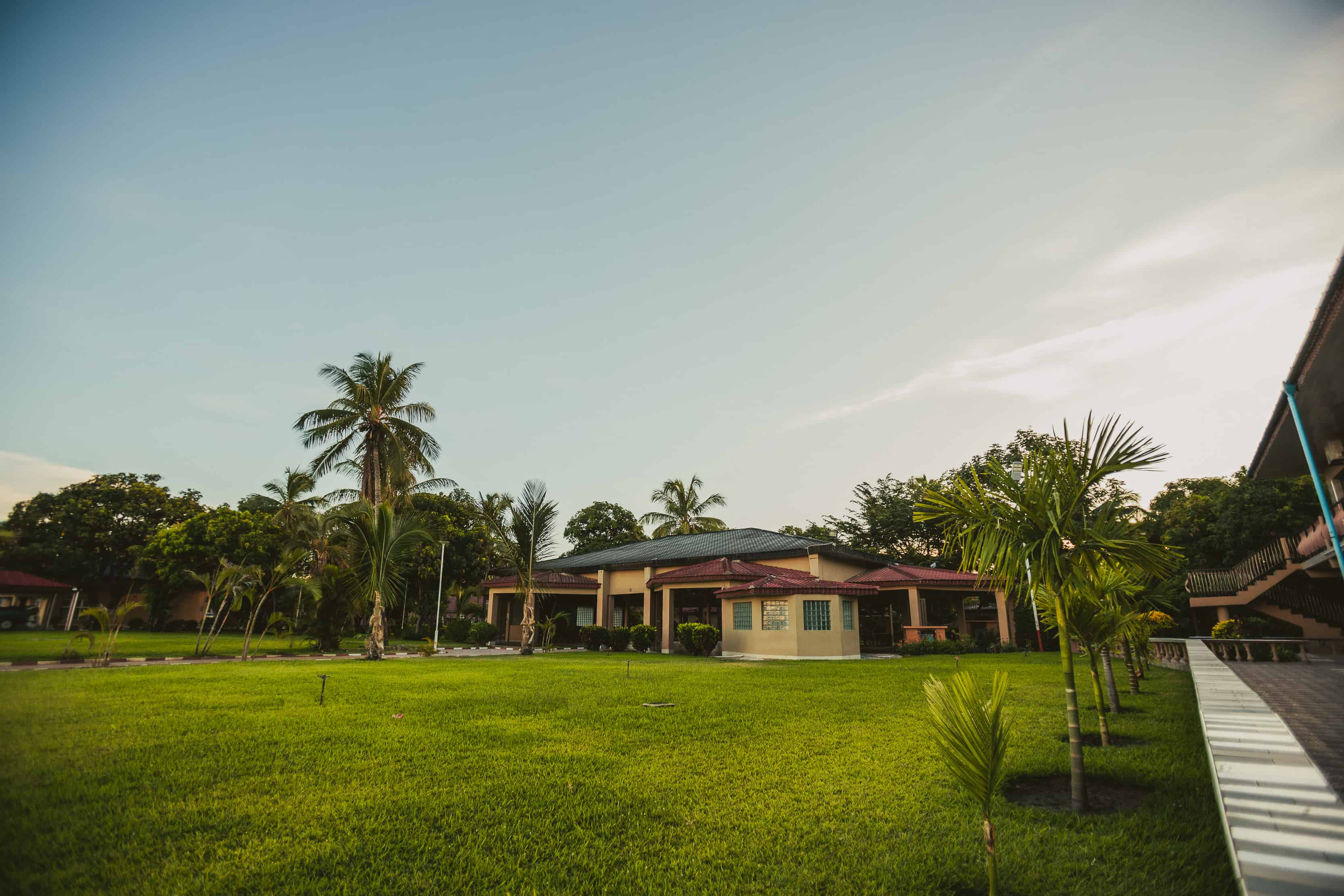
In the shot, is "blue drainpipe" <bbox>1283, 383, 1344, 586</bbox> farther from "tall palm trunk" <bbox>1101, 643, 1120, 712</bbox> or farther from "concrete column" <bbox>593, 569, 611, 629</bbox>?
"concrete column" <bbox>593, 569, 611, 629</bbox>

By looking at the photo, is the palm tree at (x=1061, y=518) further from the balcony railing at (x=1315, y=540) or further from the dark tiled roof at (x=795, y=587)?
the dark tiled roof at (x=795, y=587)

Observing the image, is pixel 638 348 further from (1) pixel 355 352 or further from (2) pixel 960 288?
(1) pixel 355 352

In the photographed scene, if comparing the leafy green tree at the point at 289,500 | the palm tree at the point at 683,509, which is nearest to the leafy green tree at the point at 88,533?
the leafy green tree at the point at 289,500

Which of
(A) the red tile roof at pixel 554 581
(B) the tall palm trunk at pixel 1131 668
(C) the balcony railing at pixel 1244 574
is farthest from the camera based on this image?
(A) the red tile roof at pixel 554 581

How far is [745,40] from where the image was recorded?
415 inches

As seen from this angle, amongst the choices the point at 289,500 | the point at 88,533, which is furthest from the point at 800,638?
the point at 289,500

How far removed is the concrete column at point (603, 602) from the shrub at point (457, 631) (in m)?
6.86

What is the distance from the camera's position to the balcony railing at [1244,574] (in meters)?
17.7

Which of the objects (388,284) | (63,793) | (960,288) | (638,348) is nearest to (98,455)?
(63,793)

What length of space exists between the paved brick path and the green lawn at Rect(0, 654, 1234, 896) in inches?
36.0

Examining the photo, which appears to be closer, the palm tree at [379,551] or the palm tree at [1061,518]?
the palm tree at [1061,518]

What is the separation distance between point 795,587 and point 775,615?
4.70 feet

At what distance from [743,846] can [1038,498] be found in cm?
346

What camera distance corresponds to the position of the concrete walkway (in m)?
2.57
